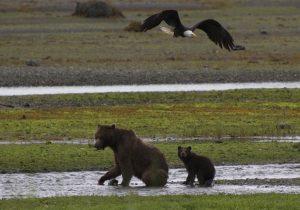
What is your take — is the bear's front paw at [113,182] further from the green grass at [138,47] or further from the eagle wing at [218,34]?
the green grass at [138,47]

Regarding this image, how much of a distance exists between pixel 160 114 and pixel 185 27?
6.21 meters

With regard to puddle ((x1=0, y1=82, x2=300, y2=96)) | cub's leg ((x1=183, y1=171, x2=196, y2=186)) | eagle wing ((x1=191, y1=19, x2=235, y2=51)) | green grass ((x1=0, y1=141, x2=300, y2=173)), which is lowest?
puddle ((x1=0, y1=82, x2=300, y2=96))

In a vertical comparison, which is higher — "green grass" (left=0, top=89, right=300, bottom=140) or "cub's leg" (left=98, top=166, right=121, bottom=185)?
"cub's leg" (left=98, top=166, right=121, bottom=185)

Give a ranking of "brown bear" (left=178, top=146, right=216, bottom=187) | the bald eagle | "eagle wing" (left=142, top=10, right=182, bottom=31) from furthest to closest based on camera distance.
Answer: the bald eagle
"eagle wing" (left=142, top=10, right=182, bottom=31)
"brown bear" (left=178, top=146, right=216, bottom=187)

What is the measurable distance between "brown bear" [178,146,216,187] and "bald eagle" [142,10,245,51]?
3294mm

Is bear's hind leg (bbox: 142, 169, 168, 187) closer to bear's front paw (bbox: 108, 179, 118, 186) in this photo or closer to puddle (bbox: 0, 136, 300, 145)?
bear's front paw (bbox: 108, 179, 118, 186)

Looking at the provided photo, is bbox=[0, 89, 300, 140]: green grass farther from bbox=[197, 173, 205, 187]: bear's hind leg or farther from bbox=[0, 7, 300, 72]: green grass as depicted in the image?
bbox=[0, 7, 300, 72]: green grass

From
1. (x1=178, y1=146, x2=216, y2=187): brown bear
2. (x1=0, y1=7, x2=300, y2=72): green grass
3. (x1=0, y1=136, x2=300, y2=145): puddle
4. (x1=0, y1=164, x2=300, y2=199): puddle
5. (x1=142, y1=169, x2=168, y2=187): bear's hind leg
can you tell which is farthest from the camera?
(x1=0, y1=7, x2=300, y2=72): green grass

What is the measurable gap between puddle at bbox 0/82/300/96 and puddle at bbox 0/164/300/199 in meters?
14.2

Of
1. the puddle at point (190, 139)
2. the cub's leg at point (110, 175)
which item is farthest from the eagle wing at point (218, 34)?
the cub's leg at point (110, 175)

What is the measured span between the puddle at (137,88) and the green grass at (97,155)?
11.6 metres

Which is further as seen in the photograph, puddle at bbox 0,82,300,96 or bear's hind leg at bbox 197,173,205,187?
puddle at bbox 0,82,300,96

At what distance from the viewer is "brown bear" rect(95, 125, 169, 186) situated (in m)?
17.5

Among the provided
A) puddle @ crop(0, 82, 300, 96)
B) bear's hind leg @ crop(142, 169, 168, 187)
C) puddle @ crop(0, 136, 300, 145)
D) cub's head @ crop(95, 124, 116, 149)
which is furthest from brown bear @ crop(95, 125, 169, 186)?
puddle @ crop(0, 82, 300, 96)
